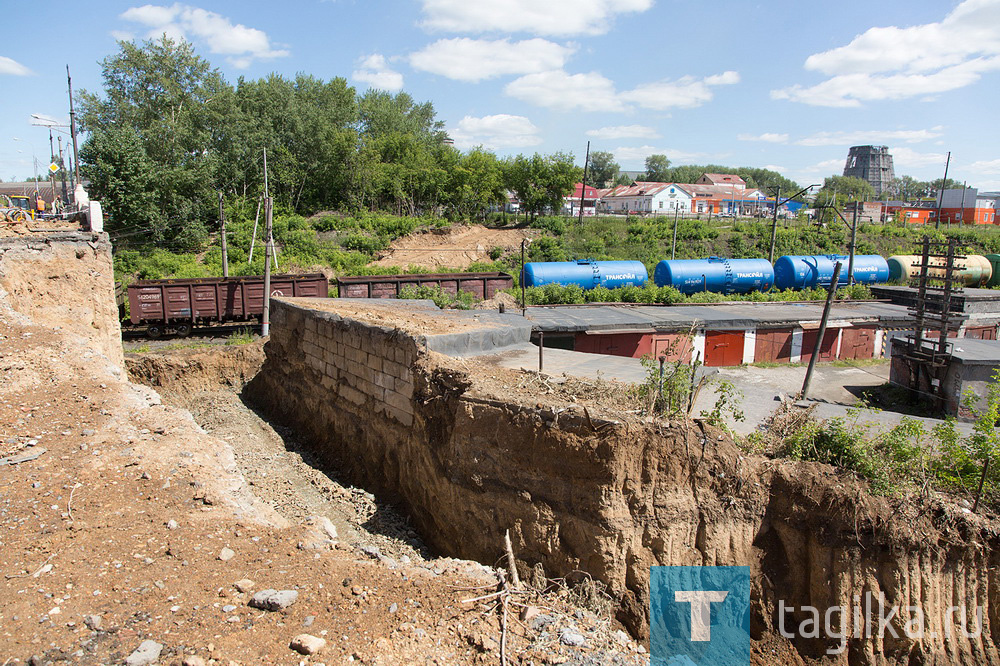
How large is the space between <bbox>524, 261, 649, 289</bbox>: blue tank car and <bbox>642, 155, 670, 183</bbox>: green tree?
8468cm

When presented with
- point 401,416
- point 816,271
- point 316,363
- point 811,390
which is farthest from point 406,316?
point 816,271

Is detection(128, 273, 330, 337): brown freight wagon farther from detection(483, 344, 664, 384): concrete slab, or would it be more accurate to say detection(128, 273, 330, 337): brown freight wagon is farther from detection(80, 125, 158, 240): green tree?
detection(80, 125, 158, 240): green tree

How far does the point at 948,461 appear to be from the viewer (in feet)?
23.0

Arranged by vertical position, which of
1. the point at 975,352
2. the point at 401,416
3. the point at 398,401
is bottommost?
the point at 401,416

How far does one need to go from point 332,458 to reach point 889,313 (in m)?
18.9

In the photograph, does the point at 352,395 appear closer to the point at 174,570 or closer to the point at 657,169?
the point at 174,570

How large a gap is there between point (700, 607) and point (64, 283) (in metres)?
12.7

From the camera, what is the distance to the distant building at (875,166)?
105062mm

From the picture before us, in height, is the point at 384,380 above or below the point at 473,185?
below

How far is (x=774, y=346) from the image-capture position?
18.3 meters

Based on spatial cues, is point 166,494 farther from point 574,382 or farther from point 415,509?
point 574,382

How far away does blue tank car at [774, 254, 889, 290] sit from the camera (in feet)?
85.0

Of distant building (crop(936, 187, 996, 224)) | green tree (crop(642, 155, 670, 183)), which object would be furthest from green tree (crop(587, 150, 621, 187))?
distant building (crop(936, 187, 996, 224))

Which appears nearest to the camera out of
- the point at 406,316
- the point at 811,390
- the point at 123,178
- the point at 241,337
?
the point at 406,316
